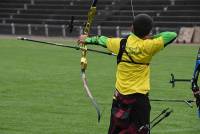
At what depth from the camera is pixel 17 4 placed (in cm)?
6272

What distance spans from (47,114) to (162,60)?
17055 mm

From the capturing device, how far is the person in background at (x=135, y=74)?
8.62 metres

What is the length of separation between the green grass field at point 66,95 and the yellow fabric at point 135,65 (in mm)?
3853

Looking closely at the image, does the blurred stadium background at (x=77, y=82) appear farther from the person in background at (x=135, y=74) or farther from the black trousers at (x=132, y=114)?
the black trousers at (x=132, y=114)

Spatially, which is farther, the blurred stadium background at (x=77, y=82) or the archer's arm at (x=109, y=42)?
the blurred stadium background at (x=77, y=82)

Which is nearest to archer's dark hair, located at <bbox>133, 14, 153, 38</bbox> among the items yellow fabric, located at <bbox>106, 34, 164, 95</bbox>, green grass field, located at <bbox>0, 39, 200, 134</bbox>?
yellow fabric, located at <bbox>106, 34, 164, 95</bbox>

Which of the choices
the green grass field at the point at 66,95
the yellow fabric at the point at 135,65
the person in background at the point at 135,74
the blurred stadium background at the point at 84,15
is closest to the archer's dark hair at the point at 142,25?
the person in background at the point at 135,74

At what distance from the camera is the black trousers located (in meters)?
8.69

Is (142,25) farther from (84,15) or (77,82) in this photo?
(84,15)

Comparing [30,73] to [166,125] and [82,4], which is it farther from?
[82,4]

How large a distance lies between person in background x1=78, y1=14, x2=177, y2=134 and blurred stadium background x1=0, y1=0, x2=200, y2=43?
40246 mm

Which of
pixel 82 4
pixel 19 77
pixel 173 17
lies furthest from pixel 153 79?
pixel 82 4

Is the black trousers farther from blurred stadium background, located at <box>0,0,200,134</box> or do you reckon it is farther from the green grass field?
the green grass field

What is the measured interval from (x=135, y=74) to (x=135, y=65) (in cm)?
12
